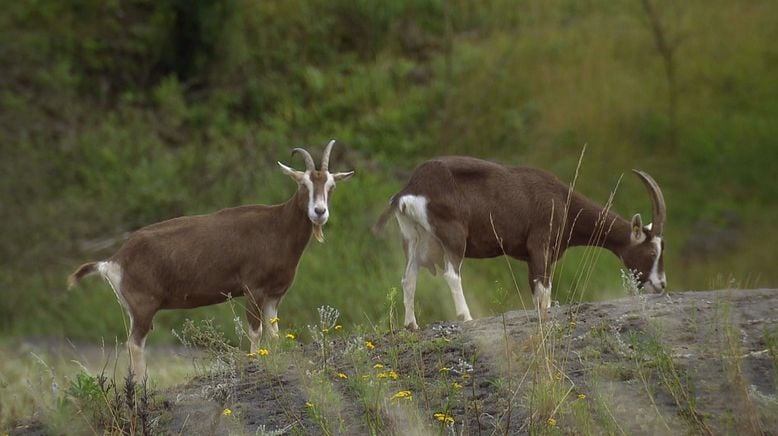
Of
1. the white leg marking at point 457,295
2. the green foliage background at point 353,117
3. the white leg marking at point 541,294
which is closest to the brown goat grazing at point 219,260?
the white leg marking at point 457,295

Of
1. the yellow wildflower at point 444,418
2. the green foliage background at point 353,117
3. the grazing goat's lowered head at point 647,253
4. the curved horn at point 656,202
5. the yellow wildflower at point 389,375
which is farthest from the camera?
the green foliage background at point 353,117

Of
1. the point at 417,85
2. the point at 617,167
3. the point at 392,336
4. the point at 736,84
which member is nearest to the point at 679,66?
the point at 736,84

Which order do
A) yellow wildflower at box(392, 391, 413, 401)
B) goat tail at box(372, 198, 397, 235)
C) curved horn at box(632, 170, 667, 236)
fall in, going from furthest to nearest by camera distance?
→ curved horn at box(632, 170, 667, 236)
goat tail at box(372, 198, 397, 235)
yellow wildflower at box(392, 391, 413, 401)

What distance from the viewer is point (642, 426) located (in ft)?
25.2

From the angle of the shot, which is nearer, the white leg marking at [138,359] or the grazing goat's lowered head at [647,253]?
the white leg marking at [138,359]

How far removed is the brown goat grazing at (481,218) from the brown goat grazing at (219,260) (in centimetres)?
62

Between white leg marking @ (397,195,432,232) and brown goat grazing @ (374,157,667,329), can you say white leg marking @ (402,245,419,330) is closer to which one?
brown goat grazing @ (374,157,667,329)

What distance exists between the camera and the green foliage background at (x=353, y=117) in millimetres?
19906

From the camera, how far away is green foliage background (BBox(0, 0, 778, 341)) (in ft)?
65.3

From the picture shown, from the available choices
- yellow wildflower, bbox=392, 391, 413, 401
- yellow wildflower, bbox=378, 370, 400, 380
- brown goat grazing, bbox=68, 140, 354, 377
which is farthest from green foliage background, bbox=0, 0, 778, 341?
yellow wildflower, bbox=392, 391, 413, 401

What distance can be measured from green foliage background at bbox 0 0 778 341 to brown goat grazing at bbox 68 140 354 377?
300 inches

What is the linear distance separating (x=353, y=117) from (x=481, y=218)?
1215 cm

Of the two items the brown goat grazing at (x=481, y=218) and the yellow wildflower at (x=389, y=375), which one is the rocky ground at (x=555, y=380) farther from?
the brown goat grazing at (x=481, y=218)

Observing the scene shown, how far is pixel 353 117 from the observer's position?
22.8 metres
